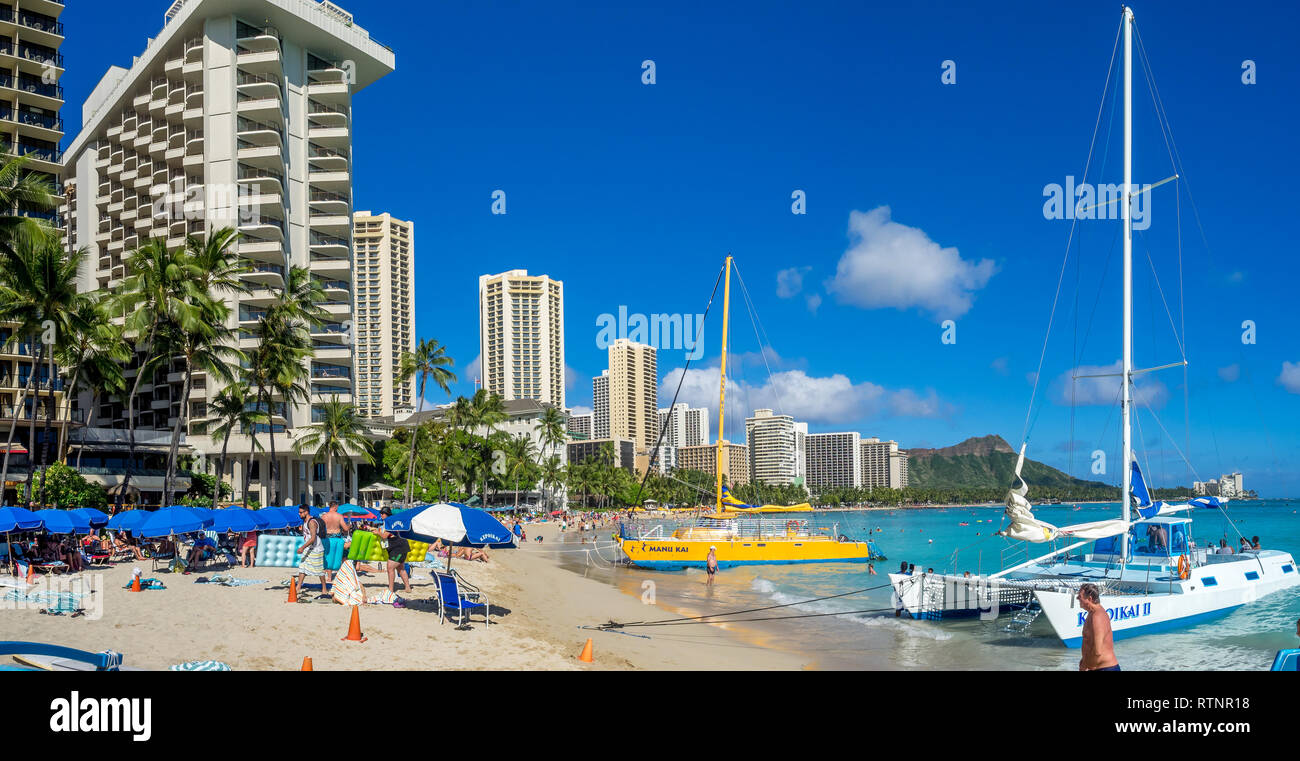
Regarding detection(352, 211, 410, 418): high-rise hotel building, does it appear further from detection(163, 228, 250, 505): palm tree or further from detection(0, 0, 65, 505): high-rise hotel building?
detection(163, 228, 250, 505): palm tree

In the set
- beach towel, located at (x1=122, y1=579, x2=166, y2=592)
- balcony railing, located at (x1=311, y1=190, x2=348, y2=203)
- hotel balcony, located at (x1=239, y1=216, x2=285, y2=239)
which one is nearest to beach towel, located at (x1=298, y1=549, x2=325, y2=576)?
beach towel, located at (x1=122, y1=579, x2=166, y2=592)

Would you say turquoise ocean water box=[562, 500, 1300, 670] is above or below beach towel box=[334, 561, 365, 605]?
below

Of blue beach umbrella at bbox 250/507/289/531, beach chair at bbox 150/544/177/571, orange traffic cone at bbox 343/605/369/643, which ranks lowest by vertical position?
beach chair at bbox 150/544/177/571

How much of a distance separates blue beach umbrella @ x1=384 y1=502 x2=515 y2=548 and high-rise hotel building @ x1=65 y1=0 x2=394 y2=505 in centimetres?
4645

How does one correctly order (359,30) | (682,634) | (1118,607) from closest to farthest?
(1118,607) < (682,634) < (359,30)

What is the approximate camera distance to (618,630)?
60.0ft

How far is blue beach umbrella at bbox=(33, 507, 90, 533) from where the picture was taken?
784 inches

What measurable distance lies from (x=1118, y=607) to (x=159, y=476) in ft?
177

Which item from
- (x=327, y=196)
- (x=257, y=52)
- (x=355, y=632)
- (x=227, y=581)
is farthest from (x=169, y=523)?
(x=257, y=52)

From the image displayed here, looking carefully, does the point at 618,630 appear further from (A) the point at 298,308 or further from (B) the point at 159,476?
(B) the point at 159,476

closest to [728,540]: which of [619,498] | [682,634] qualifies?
[682,634]

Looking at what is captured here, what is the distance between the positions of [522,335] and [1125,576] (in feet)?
574

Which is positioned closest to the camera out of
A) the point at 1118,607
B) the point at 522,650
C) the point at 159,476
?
the point at 522,650

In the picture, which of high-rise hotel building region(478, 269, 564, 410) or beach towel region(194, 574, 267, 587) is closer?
beach towel region(194, 574, 267, 587)
